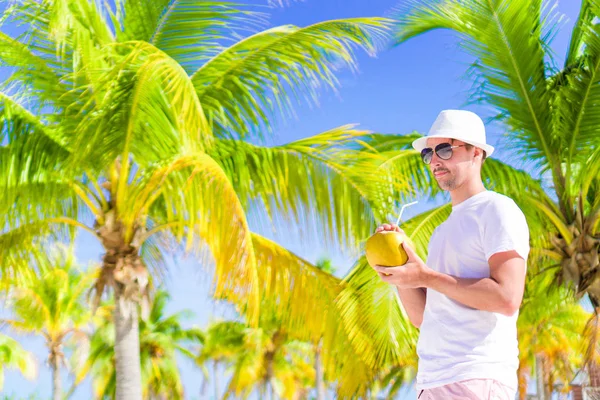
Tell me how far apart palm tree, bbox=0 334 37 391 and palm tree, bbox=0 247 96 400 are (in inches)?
73.2

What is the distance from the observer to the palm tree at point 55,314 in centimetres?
2470

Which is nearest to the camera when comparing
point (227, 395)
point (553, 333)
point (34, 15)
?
point (34, 15)

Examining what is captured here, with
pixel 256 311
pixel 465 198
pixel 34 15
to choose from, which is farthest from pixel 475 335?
pixel 34 15

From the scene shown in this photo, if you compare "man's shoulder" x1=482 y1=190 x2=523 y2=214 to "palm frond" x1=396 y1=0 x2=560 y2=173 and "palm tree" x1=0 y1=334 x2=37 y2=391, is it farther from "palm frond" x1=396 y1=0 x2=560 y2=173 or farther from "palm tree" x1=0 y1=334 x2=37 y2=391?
"palm tree" x1=0 y1=334 x2=37 y2=391

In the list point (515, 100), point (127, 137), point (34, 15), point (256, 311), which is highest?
point (34, 15)

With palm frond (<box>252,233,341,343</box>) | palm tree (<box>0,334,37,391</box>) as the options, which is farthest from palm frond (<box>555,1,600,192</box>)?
palm tree (<box>0,334,37,391</box>)

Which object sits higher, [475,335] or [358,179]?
[358,179]

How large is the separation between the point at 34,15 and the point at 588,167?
7.57 m

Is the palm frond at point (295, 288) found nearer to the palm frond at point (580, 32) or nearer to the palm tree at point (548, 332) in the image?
the palm tree at point (548, 332)

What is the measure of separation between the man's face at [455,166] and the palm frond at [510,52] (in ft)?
27.2

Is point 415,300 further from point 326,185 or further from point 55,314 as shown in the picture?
point 55,314

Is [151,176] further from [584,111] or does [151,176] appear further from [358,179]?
[584,111]

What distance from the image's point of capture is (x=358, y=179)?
9.23 meters

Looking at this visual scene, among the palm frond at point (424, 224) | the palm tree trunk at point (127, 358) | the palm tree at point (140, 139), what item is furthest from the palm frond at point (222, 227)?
the palm frond at point (424, 224)
